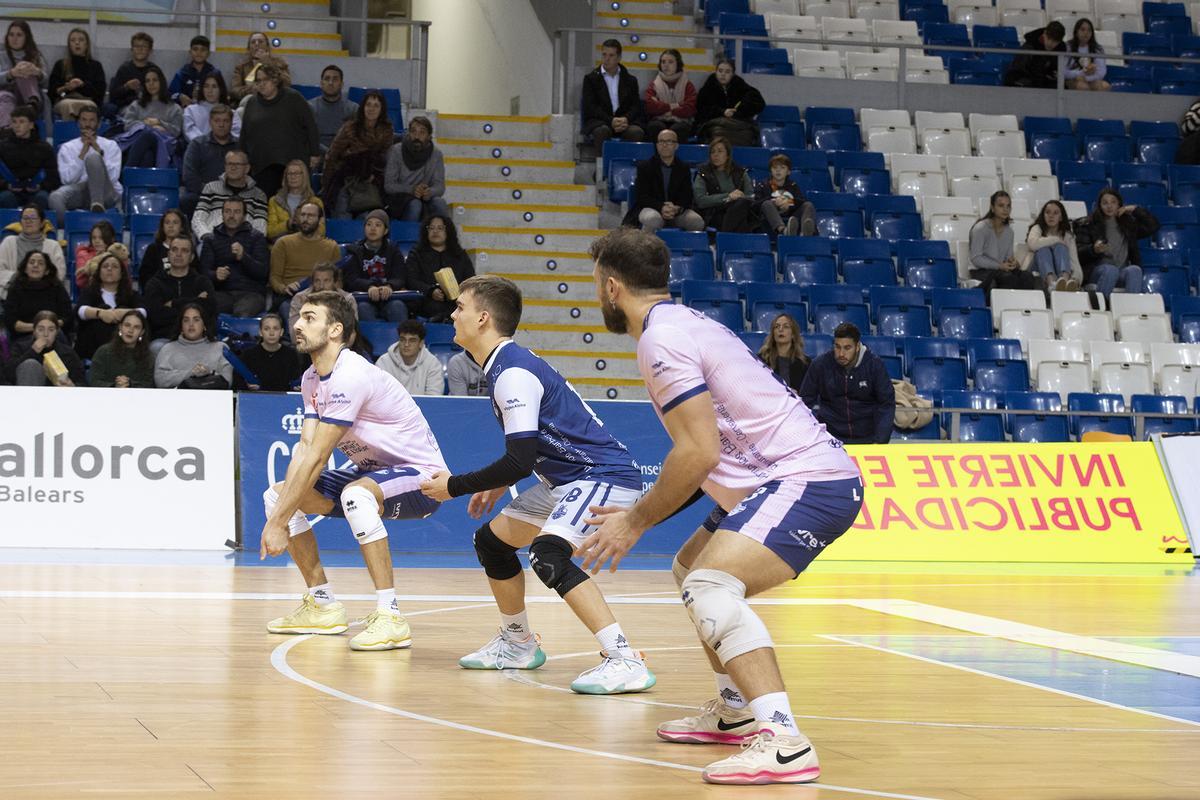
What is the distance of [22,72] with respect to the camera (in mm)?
16734

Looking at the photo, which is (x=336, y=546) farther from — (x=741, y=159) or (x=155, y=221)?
(x=741, y=159)

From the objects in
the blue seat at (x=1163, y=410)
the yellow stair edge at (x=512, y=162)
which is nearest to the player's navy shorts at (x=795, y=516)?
the blue seat at (x=1163, y=410)

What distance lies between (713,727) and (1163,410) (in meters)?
12.6

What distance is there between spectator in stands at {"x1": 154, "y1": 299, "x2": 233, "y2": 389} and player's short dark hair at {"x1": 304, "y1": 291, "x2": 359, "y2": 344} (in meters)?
5.78

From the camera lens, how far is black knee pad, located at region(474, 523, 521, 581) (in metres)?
6.72

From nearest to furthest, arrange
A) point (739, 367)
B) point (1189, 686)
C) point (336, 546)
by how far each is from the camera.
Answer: point (739, 367)
point (1189, 686)
point (336, 546)

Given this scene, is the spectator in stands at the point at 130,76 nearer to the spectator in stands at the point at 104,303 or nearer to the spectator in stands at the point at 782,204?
the spectator in stands at the point at 104,303

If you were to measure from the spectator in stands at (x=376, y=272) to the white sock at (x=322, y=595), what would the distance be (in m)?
7.32

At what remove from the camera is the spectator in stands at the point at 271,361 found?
44.8 ft

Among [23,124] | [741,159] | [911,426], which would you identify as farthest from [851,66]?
[23,124]

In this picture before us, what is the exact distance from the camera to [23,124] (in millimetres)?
15867

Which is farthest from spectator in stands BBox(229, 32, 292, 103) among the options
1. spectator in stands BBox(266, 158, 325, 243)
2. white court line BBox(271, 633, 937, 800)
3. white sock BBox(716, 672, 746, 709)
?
white sock BBox(716, 672, 746, 709)

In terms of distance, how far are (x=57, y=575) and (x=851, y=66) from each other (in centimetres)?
1408

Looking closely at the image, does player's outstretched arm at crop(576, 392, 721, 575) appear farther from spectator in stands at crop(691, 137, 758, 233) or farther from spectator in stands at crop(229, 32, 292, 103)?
spectator in stands at crop(691, 137, 758, 233)
